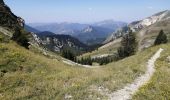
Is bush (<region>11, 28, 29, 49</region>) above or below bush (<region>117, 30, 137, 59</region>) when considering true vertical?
above

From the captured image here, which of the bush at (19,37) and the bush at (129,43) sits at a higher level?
the bush at (19,37)

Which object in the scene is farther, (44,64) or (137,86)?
(44,64)

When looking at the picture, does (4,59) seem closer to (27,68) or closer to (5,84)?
(27,68)

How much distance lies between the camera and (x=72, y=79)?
2406 centimetres

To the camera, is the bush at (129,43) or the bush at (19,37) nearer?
the bush at (19,37)

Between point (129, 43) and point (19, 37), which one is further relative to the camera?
point (129, 43)

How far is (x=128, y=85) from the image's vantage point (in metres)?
23.8

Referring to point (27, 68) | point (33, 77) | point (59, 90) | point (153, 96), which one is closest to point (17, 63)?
point (27, 68)

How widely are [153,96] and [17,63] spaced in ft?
66.6

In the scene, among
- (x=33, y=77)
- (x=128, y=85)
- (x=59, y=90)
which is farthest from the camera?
(x=33, y=77)

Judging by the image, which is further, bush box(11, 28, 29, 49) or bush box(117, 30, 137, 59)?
bush box(117, 30, 137, 59)

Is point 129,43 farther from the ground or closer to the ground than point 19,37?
closer to the ground

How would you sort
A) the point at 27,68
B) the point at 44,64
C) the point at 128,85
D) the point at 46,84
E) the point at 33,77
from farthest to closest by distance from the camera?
the point at 44,64 → the point at 27,68 → the point at 33,77 → the point at 128,85 → the point at 46,84

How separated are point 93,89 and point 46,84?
3.94 meters
